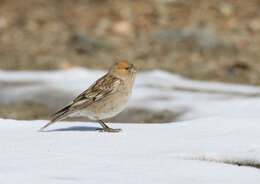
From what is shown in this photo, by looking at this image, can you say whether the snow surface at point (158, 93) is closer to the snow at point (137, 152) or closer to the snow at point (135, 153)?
the snow at point (137, 152)

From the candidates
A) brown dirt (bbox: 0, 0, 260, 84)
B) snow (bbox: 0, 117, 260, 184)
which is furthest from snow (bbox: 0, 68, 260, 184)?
brown dirt (bbox: 0, 0, 260, 84)

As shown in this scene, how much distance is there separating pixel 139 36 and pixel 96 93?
24.7 feet

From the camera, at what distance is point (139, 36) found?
13852 mm

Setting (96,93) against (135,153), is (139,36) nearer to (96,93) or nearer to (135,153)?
(96,93)

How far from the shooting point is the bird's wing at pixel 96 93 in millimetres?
6387

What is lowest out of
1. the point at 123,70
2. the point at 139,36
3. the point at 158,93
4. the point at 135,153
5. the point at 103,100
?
the point at 135,153

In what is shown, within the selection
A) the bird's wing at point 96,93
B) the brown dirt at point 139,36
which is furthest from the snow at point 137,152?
the brown dirt at point 139,36

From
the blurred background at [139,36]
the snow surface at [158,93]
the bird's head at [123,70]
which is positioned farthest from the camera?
the blurred background at [139,36]

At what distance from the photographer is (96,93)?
253 inches

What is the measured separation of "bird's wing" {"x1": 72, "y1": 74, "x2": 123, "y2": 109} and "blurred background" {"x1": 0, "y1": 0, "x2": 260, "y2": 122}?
4.95 m

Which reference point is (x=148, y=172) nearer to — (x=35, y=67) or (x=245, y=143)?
(x=245, y=143)

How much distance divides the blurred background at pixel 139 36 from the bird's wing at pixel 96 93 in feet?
16.2

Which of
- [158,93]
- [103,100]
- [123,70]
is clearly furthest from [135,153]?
[158,93]

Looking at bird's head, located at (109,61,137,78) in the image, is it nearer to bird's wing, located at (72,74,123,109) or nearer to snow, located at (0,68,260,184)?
bird's wing, located at (72,74,123,109)
